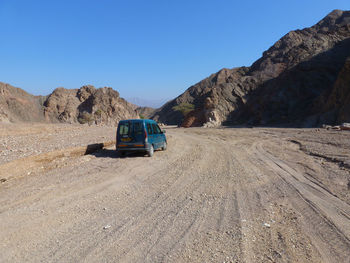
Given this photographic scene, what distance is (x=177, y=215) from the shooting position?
14.6 feet

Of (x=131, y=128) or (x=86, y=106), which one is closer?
(x=131, y=128)

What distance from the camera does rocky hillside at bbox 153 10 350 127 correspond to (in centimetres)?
3219

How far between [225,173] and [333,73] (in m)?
43.8

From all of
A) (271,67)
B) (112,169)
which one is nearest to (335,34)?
(271,67)

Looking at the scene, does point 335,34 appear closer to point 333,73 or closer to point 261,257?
point 333,73

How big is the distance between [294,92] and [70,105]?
61887 millimetres

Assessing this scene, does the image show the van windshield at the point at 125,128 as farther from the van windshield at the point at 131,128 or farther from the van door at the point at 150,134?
the van door at the point at 150,134

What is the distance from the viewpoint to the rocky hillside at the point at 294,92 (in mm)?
32188

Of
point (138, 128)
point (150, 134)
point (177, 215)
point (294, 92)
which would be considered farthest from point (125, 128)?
point (294, 92)

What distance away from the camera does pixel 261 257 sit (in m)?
3.10

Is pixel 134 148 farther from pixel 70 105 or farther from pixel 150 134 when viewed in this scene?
pixel 70 105

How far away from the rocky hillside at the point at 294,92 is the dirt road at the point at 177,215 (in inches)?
1083

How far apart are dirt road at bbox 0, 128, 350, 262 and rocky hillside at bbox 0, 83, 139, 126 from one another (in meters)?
66.5

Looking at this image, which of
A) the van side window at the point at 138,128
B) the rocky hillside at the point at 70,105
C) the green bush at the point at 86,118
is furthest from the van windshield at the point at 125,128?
the green bush at the point at 86,118
